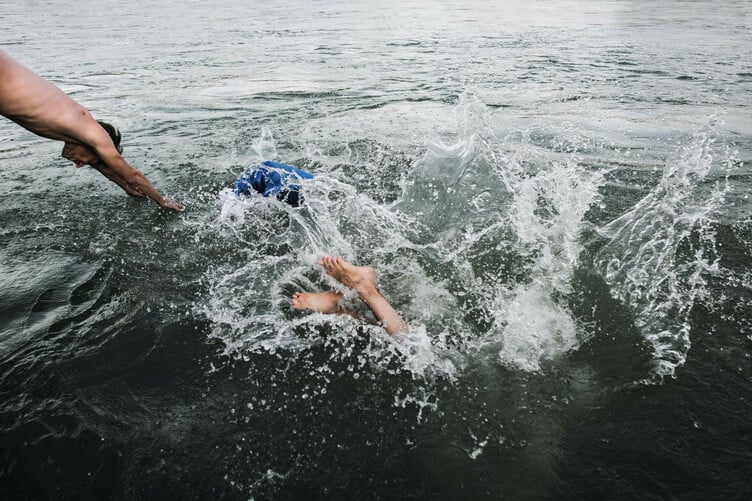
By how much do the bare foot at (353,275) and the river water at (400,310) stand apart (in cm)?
27

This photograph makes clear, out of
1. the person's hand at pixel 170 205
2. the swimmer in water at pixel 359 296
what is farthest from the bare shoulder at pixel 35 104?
the swimmer in water at pixel 359 296

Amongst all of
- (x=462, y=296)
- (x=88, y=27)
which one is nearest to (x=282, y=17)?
(x=88, y=27)

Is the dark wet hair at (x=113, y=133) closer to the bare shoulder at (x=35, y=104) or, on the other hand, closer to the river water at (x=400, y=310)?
the bare shoulder at (x=35, y=104)

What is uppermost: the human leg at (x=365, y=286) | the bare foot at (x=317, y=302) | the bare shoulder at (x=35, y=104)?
the bare shoulder at (x=35, y=104)

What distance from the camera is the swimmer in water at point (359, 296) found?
9.76 ft

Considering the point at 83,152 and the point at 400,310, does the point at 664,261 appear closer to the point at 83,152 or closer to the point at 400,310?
the point at 400,310

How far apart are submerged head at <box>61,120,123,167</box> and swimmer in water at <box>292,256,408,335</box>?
2242 mm

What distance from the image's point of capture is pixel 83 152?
3.64 meters

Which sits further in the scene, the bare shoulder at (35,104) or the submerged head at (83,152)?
the submerged head at (83,152)

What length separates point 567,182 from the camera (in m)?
4.92

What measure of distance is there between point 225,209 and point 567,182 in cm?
379

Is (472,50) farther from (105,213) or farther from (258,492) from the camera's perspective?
(258,492)

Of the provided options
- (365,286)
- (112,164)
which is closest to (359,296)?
(365,286)

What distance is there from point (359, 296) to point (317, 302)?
315 mm
